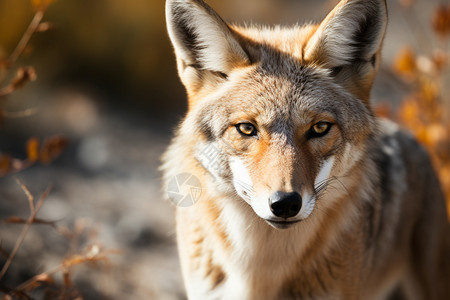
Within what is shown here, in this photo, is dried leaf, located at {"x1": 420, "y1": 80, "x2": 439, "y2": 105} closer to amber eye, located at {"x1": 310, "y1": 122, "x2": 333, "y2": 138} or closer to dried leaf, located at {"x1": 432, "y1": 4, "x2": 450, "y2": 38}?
dried leaf, located at {"x1": 432, "y1": 4, "x2": 450, "y2": 38}

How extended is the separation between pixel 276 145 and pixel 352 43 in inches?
36.5

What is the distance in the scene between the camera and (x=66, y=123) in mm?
7582

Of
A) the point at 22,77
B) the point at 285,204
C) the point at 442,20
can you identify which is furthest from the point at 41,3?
the point at 442,20

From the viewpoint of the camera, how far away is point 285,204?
98.5 inches

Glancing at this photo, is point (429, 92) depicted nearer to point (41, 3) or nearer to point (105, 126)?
point (41, 3)

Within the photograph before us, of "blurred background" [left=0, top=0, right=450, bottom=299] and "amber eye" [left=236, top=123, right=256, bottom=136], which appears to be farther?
"blurred background" [left=0, top=0, right=450, bottom=299]

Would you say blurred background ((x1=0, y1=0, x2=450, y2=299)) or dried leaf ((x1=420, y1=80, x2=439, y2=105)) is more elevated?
dried leaf ((x1=420, y1=80, x2=439, y2=105))

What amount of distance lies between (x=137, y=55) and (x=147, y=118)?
1277 mm

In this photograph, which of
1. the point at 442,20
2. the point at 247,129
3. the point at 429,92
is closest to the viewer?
the point at 247,129

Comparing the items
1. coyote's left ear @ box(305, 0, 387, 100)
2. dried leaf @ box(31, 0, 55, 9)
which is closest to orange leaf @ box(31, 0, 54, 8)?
dried leaf @ box(31, 0, 55, 9)

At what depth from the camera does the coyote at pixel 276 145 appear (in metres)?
2.85

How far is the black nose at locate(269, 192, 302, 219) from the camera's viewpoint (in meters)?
2.50

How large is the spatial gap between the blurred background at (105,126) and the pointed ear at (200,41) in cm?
91

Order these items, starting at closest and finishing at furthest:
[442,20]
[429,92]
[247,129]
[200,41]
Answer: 1. [247,129]
2. [200,41]
3. [442,20]
4. [429,92]
